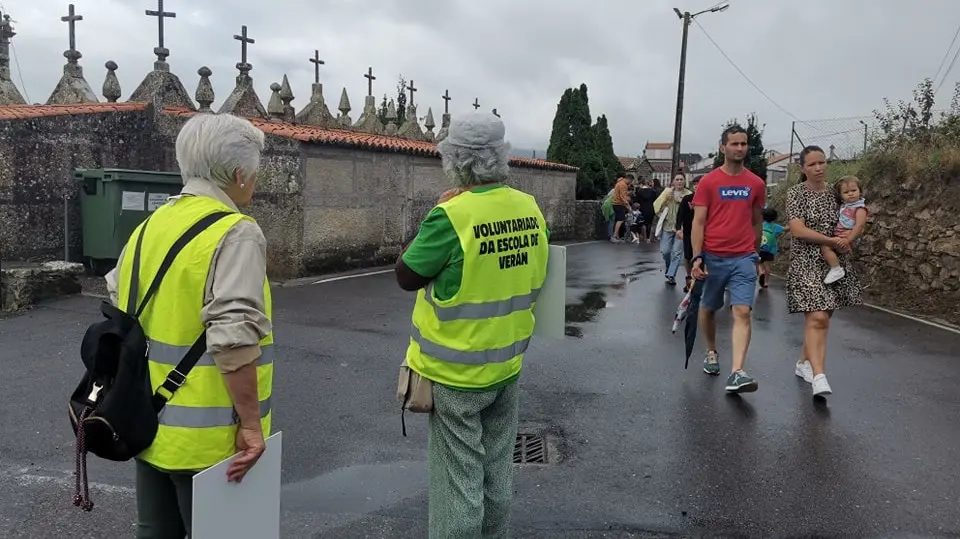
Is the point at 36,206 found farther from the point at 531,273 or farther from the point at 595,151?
the point at 595,151

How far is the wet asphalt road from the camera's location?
3.36 m

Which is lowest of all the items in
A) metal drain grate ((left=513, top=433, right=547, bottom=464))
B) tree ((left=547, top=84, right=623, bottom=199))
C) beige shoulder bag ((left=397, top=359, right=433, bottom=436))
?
metal drain grate ((left=513, top=433, right=547, bottom=464))

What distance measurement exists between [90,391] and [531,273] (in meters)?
1.48

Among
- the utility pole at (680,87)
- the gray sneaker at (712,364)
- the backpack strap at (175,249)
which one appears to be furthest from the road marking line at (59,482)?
the utility pole at (680,87)

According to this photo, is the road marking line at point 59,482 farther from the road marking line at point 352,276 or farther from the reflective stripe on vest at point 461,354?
the road marking line at point 352,276

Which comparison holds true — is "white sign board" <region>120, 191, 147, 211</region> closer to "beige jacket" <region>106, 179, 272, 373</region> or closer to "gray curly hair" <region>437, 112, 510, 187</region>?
"gray curly hair" <region>437, 112, 510, 187</region>

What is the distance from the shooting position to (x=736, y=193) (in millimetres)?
5238

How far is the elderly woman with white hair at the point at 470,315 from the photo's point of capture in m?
2.45

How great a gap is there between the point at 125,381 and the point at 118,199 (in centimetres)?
827

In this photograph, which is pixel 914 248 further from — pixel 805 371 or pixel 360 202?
pixel 360 202

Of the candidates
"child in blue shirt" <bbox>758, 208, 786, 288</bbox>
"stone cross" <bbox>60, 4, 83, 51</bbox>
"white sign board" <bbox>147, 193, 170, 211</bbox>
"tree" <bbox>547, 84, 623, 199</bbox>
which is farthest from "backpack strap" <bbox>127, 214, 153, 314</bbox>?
"tree" <bbox>547, 84, 623, 199</bbox>

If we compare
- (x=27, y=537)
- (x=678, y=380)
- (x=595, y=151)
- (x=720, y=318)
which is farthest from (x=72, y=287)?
(x=595, y=151)

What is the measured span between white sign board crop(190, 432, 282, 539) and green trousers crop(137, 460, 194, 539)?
0.14m

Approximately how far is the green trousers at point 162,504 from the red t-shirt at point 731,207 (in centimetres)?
415
